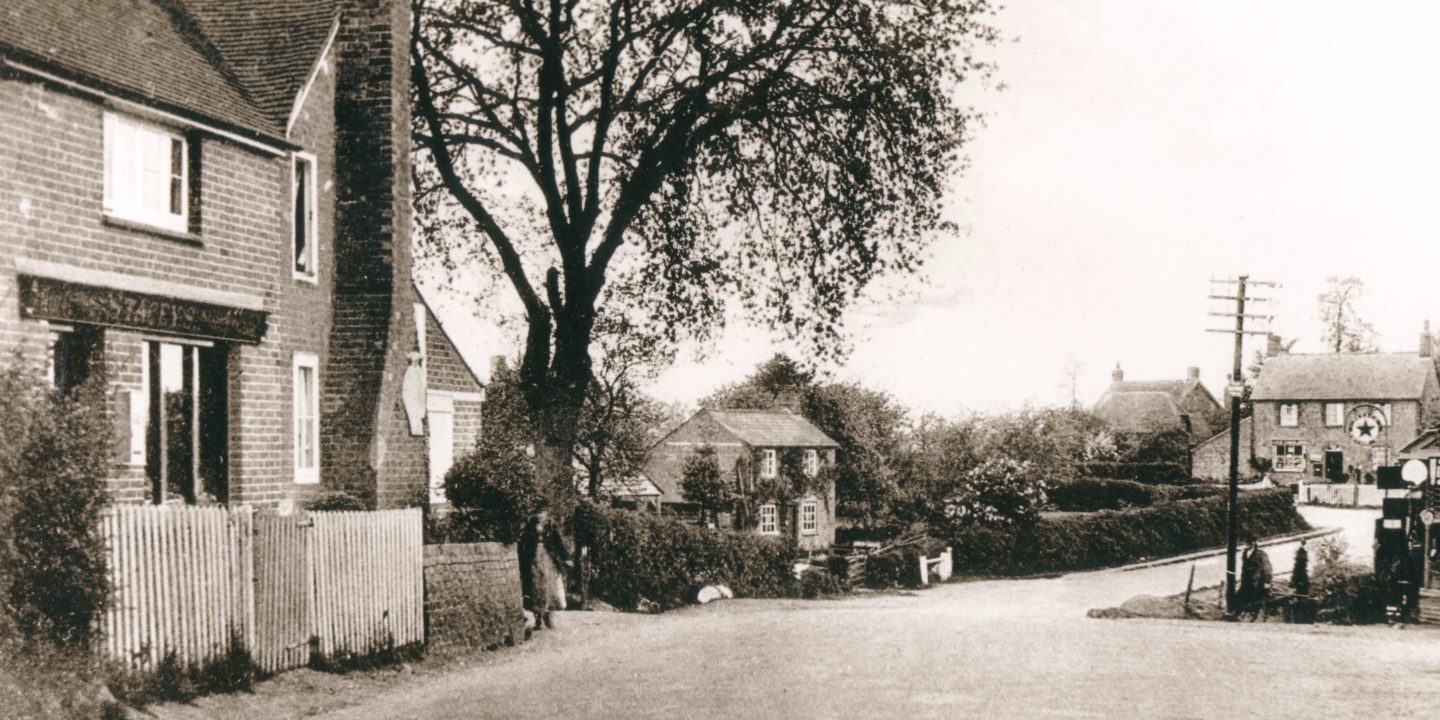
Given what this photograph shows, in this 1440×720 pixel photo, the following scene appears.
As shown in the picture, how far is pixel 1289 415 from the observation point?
84688 mm

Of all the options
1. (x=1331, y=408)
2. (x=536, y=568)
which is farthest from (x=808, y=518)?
(x=536, y=568)

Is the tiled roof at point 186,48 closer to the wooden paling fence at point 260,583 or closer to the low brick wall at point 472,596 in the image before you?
the wooden paling fence at point 260,583

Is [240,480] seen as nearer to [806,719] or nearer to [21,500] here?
[21,500]

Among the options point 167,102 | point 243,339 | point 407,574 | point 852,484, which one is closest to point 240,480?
point 243,339

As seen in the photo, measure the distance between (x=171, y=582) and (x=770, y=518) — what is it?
50.6m

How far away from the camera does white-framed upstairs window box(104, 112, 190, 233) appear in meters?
14.7

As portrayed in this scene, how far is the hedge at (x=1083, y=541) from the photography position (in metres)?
49.1

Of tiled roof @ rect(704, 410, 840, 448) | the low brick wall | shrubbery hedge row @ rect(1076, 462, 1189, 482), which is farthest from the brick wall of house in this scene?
the low brick wall

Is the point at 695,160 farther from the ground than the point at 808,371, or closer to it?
farther from the ground

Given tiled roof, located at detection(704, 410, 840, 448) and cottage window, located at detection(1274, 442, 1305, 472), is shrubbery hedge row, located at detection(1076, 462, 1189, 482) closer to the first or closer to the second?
cottage window, located at detection(1274, 442, 1305, 472)

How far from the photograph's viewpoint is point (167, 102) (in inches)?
597

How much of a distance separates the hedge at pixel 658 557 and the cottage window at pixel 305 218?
9.57 m

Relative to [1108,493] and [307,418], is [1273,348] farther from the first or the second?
[307,418]

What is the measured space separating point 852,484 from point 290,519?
202 ft
